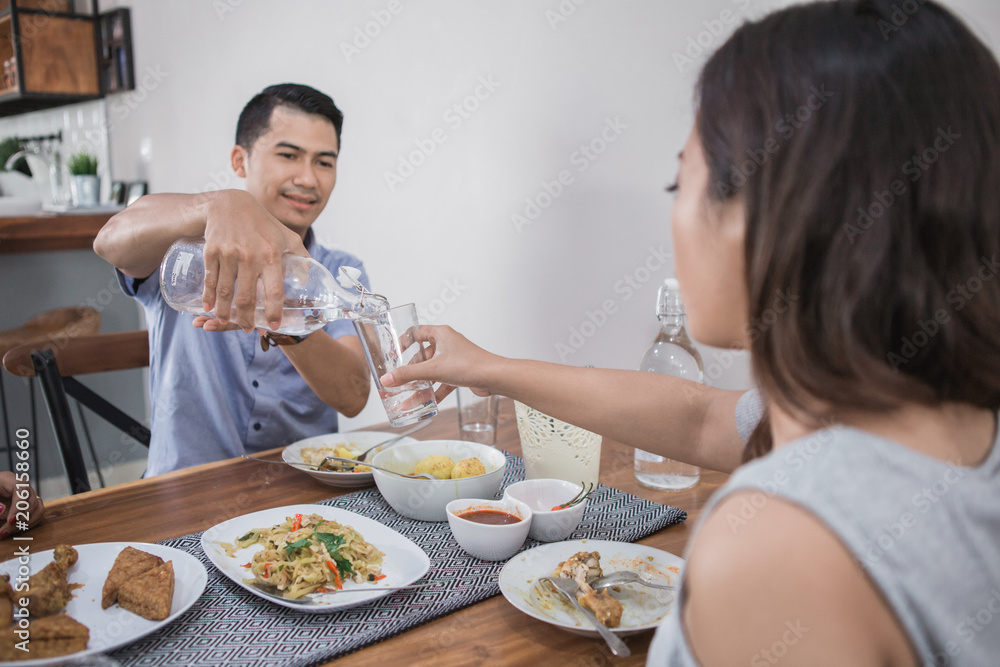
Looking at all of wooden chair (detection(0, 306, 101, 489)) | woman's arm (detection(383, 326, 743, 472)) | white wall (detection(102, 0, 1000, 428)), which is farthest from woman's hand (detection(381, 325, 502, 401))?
wooden chair (detection(0, 306, 101, 489))

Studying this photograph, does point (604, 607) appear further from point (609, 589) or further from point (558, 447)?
point (558, 447)

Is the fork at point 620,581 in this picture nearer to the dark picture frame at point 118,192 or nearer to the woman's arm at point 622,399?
the woman's arm at point 622,399

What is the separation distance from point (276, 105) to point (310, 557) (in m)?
1.38

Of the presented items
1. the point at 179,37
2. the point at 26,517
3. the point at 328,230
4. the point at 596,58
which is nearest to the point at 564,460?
the point at 26,517

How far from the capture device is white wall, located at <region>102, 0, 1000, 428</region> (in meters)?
1.66

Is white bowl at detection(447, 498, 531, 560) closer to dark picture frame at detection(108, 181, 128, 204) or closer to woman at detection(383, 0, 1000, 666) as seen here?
woman at detection(383, 0, 1000, 666)

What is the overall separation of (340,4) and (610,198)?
4.44 feet

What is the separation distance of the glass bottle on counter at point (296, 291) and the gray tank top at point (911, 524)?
0.76 meters

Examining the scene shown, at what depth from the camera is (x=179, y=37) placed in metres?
3.58

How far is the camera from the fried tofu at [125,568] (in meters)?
0.85

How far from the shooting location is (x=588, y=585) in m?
0.87

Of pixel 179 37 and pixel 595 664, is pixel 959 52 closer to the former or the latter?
pixel 595 664

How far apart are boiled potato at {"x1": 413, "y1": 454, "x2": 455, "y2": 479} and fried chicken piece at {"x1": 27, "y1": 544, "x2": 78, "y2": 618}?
515 millimetres

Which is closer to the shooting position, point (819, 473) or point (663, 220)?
point (819, 473)
